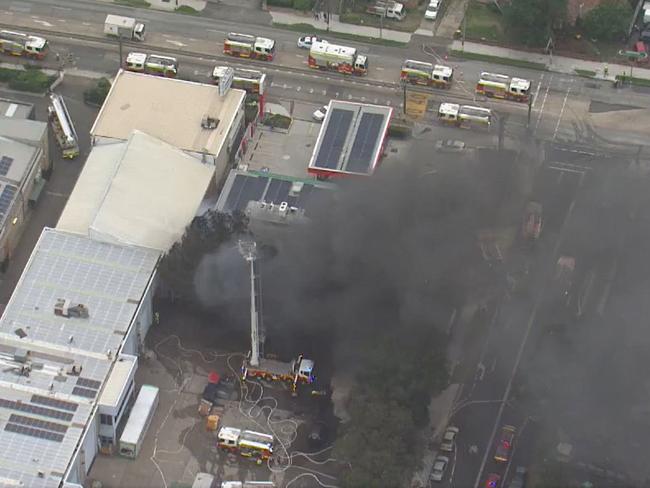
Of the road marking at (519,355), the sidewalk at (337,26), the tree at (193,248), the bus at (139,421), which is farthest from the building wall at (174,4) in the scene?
the bus at (139,421)

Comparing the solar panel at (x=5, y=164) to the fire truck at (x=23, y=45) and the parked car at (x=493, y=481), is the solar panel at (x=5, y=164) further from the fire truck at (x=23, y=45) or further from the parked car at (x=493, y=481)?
the parked car at (x=493, y=481)

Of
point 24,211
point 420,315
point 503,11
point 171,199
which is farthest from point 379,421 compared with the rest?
point 503,11

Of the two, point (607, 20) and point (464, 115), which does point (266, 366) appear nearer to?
point (464, 115)

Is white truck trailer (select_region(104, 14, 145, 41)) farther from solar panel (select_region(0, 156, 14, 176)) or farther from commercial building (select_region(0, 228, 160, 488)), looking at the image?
commercial building (select_region(0, 228, 160, 488))

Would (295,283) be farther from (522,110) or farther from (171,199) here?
(522,110)

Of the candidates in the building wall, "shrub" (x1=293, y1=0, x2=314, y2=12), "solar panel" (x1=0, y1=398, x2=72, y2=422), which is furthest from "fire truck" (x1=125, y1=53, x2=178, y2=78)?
"solar panel" (x1=0, y1=398, x2=72, y2=422)

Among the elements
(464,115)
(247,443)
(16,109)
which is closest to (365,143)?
(464,115)

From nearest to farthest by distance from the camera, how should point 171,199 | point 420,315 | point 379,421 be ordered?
point 379,421 < point 420,315 < point 171,199
